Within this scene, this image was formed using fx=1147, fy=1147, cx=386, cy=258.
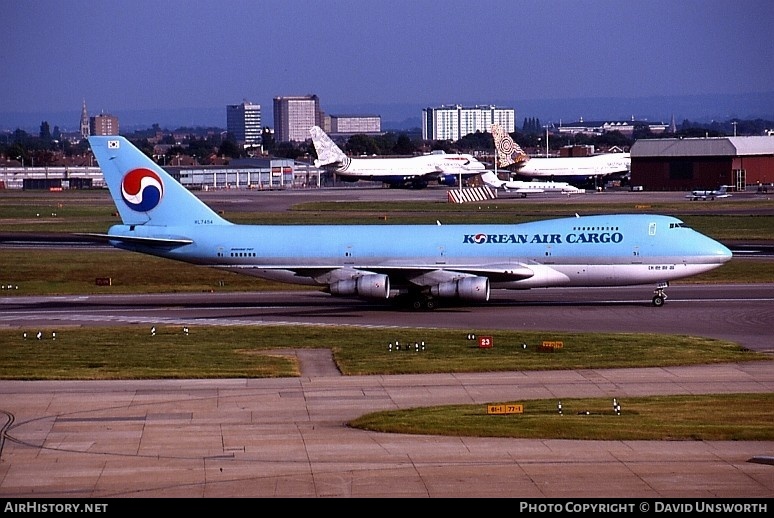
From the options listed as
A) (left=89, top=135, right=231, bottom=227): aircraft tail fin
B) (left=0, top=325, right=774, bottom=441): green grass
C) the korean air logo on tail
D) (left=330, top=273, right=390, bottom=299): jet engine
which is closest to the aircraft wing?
(left=330, top=273, right=390, bottom=299): jet engine

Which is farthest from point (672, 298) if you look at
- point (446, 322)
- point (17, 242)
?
point (17, 242)

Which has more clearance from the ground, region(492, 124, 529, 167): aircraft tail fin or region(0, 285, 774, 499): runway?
region(492, 124, 529, 167): aircraft tail fin

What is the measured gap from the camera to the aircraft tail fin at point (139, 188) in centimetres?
4941

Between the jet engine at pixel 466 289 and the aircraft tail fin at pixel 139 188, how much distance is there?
11071 millimetres

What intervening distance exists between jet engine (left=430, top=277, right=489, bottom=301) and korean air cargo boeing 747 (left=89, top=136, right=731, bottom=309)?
0.13ft

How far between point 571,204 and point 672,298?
62.7m

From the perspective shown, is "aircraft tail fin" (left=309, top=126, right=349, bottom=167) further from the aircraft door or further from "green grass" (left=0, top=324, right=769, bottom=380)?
"green grass" (left=0, top=324, right=769, bottom=380)

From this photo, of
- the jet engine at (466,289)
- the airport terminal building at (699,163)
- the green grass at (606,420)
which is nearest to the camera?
the green grass at (606,420)

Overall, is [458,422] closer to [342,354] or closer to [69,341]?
[342,354]

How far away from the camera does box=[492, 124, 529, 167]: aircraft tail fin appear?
168500 mm

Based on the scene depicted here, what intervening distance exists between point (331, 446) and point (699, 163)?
132562mm

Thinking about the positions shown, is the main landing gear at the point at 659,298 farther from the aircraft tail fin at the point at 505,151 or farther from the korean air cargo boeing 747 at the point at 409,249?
the aircraft tail fin at the point at 505,151

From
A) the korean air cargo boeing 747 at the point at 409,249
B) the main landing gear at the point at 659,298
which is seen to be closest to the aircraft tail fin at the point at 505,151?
the korean air cargo boeing 747 at the point at 409,249
